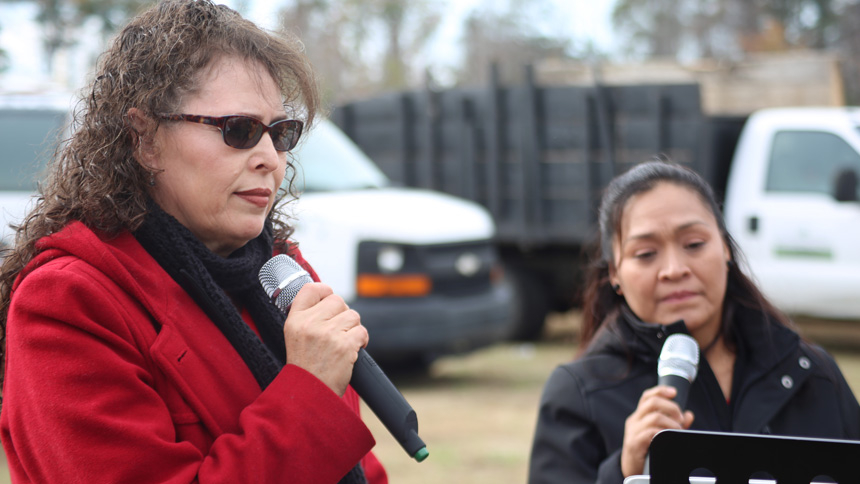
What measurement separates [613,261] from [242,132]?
1.31 metres

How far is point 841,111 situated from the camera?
27.5 feet

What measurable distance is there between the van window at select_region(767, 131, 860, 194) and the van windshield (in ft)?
12.2

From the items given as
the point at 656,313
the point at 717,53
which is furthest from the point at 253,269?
the point at 717,53

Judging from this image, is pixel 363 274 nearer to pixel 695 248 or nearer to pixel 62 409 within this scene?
pixel 695 248

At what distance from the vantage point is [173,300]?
5.65ft

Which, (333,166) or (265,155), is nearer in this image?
(265,155)

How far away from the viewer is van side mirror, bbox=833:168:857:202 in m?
7.77

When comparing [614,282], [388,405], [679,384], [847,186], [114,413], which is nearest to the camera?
[114,413]

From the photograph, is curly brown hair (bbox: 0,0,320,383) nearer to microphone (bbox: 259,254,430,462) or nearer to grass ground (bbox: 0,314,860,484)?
microphone (bbox: 259,254,430,462)

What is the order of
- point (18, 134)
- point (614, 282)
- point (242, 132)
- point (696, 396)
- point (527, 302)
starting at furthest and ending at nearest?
Result: point (527, 302) → point (18, 134) → point (614, 282) → point (696, 396) → point (242, 132)

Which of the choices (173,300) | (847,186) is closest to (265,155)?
(173,300)

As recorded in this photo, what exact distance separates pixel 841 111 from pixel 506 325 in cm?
384

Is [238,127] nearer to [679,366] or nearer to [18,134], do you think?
[679,366]

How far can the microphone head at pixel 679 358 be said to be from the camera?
6.86ft
